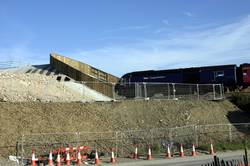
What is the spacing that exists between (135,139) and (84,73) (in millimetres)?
15213

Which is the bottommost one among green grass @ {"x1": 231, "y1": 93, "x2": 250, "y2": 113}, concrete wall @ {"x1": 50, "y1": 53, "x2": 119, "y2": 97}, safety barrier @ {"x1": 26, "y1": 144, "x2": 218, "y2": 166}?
safety barrier @ {"x1": 26, "y1": 144, "x2": 218, "y2": 166}

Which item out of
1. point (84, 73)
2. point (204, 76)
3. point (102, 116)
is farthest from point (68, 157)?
point (204, 76)

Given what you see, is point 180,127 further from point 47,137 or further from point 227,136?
point 47,137

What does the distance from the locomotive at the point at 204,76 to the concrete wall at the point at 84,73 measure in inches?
118

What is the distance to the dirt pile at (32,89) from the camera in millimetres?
33719

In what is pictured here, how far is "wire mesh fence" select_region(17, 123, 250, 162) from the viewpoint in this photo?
2808 centimetres

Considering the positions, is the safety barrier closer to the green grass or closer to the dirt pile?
the dirt pile

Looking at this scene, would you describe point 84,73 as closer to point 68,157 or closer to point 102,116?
point 102,116

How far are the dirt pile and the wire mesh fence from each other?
18.0ft

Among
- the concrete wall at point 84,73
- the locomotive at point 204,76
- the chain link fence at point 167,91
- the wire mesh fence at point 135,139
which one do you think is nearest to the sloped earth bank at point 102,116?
the wire mesh fence at point 135,139

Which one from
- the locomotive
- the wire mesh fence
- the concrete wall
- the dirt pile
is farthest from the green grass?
the dirt pile

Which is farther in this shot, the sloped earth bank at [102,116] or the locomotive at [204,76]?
the locomotive at [204,76]

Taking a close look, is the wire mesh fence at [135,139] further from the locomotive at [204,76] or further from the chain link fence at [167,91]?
the locomotive at [204,76]

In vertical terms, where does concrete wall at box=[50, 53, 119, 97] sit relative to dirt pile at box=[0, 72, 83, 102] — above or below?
above
